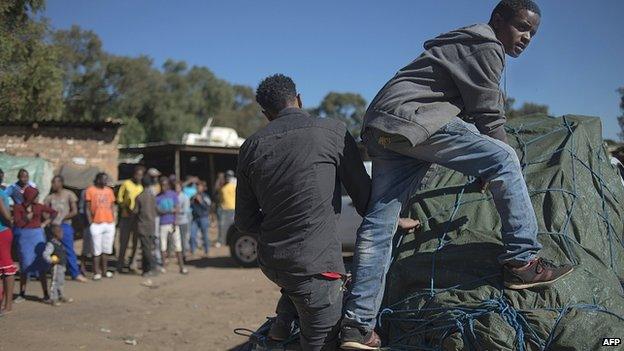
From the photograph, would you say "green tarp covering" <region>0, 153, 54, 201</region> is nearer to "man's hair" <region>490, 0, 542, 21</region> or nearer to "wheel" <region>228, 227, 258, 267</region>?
"wheel" <region>228, 227, 258, 267</region>

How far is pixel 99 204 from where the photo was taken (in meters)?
9.66

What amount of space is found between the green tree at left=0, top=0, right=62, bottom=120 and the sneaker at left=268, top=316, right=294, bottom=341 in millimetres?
11063

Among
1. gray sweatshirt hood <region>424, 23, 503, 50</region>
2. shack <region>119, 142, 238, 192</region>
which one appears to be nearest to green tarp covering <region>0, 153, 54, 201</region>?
shack <region>119, 142, 238, 192</region>

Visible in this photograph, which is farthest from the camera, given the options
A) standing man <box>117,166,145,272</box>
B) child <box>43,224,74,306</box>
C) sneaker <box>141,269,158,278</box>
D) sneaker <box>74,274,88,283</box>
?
standing man <box>117,166,145,272</box>

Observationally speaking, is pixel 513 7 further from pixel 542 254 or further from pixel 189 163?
pixel 189 163

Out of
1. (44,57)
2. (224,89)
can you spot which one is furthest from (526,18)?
(224,89)

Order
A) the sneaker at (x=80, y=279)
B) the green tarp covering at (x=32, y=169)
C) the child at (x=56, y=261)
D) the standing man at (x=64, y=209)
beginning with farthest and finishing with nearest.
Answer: the green tarp covering at (x=32, y=169), the sneaker at (x=80, y=279), the standing man at (x=64, y=209), the child at (x=56, y=261)

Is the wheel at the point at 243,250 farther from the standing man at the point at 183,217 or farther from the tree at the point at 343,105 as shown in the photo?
the tree at the point at 343,105

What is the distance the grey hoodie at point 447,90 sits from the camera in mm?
2479

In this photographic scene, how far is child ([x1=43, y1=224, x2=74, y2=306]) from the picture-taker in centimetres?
756

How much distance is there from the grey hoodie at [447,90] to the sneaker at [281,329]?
1.09 meters

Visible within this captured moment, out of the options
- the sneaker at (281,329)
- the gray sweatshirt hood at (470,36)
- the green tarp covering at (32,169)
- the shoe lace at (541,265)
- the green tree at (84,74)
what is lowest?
the sneaker at (281,329)

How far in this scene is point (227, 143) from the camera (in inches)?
846

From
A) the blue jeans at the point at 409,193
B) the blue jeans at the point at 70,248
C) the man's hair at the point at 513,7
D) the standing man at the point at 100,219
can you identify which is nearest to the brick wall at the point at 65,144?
the standing man at the point at 100,219
